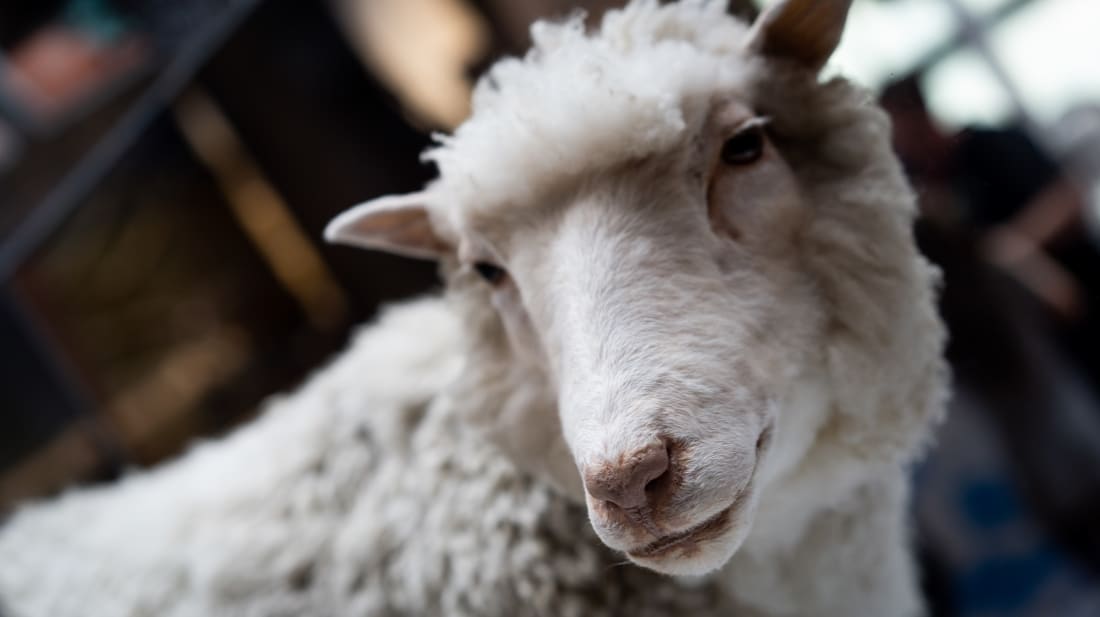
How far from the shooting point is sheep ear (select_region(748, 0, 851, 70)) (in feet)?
3.44

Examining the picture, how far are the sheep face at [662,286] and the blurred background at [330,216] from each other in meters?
0.17

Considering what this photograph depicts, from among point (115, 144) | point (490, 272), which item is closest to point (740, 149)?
point (490, 272)

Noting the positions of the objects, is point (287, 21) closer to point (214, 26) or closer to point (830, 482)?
point (214, 26)

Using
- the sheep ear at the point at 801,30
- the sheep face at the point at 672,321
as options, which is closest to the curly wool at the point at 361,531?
the sheep face at the point at 672,321

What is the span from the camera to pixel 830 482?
1.21 metres

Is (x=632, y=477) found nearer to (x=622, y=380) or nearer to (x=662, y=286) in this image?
(x=622, y=380)

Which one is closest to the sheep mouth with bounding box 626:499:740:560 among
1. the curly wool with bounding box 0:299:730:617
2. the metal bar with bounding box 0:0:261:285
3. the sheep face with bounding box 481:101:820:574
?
the sheep face with bounding box 481:101:820:574

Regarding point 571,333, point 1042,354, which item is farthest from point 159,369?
point 1042,354

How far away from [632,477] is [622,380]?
0.37 feet

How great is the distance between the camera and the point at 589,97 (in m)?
1.00

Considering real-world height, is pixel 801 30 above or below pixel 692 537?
above

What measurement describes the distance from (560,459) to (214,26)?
43.1 inches

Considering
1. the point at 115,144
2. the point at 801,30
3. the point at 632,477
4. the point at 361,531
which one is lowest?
the point at 361,531

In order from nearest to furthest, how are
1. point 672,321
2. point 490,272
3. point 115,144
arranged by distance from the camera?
point 672,321
point 490,272
point 115,144
